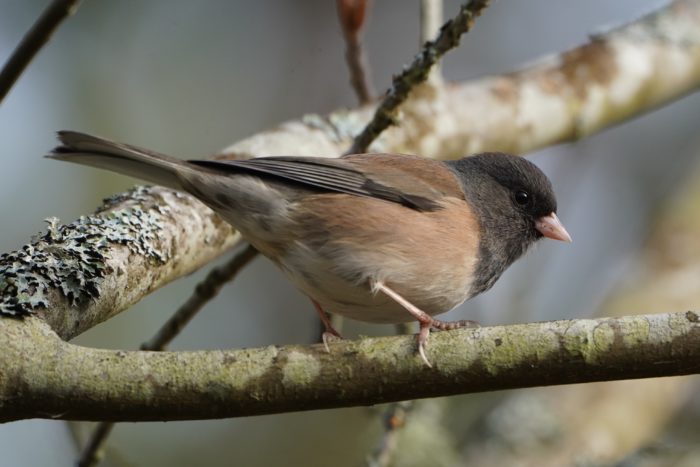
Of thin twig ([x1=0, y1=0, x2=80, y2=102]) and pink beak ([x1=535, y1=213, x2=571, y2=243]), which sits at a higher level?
thin twig ([x1=0, y1=0, x2=80, y2=102])

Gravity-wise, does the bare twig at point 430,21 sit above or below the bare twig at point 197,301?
above

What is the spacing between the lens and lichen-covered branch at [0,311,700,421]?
1.92 m

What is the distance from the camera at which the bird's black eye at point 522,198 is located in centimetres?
375

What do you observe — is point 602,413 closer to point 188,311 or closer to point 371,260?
point 371,260

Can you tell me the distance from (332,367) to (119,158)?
1.24m

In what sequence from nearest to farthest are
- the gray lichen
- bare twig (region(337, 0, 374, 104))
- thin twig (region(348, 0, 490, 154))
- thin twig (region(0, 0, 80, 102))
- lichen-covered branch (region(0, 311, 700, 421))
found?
lichen-covered branch (region(0, 311, 700, 421))
the gray lichen
thin twig (region(0, 0, 80, 102))
thin twig (region(348, 0, 490, 154))
bare twig (region(337, 0, 374, 104))

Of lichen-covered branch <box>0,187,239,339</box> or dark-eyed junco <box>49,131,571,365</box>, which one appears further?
dark-eyed junco <box>49,131,571,365</box>

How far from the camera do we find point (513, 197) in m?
3.75

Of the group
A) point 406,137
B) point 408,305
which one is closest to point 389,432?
point 408,305

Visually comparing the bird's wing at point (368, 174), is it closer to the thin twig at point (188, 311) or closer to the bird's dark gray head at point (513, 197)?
the bird's dark gray head at point (513, 197)

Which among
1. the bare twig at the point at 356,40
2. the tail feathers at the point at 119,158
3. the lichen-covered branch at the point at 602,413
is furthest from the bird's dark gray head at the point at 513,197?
the lichen-covered branch at the point at 602,413

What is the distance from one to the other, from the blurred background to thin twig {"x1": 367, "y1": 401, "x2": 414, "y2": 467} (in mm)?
1865

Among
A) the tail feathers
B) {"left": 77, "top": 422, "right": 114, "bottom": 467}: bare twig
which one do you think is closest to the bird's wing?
the tail feathers

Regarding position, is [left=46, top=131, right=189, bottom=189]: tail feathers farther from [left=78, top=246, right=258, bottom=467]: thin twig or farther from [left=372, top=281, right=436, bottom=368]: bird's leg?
[left=372, top=281, right=436, bottom=368]: bird's leg
